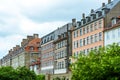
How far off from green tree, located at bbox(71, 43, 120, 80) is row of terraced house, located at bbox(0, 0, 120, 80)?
3203 cm

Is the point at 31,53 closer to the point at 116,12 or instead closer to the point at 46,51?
the point at 46,51

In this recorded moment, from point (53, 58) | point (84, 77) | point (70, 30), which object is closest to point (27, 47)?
point (53, 58)

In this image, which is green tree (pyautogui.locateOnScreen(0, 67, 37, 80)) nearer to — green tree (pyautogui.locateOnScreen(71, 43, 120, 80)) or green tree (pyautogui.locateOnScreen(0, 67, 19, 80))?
green tree (pyautogui.locateOnScreen(0, 67, 19, 80))

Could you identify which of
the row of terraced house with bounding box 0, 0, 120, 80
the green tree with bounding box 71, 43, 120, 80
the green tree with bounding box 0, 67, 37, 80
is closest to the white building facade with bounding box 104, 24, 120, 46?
the row of terraced house with bounding box 0, 0, 120, 80

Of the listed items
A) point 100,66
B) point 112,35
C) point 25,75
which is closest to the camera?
point 100,66

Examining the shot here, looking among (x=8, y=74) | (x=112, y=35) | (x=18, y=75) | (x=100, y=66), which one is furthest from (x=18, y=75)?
(x=100, y=66)

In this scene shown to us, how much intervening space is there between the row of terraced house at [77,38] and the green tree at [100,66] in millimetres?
32034

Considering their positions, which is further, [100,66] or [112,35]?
[112,35]

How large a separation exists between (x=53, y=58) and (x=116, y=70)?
3156 inches

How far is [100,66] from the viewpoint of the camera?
4897 centimetres

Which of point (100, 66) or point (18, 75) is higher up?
point (100, 66)

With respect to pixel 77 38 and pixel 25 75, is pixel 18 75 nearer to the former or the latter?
pixel 25 75

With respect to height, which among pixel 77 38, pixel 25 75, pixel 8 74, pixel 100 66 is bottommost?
pixel 25 75

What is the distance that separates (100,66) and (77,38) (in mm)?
58814
